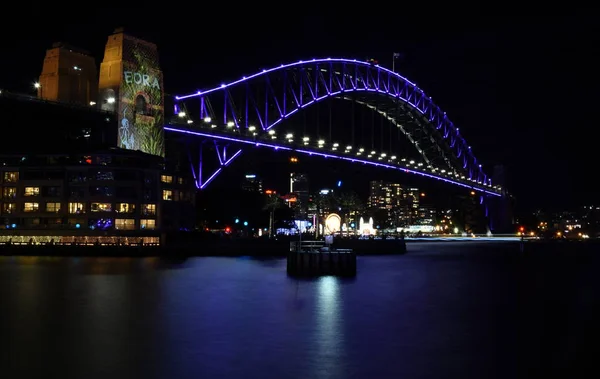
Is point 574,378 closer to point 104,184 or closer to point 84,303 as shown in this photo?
point 84,303

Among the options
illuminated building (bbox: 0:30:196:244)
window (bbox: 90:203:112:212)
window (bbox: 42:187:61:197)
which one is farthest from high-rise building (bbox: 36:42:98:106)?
window (bbox: 90:203:112:212)

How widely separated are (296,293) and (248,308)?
522 cm

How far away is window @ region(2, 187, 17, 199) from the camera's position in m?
62.6

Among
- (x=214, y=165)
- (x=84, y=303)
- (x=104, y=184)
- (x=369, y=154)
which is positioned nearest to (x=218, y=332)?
(x=84, y=303)

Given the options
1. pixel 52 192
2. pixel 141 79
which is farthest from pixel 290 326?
pixel 141 79

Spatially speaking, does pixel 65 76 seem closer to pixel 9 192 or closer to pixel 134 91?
pixel 134 91

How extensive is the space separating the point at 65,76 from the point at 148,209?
15991 millimetres

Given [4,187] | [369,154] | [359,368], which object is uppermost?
[369,154]

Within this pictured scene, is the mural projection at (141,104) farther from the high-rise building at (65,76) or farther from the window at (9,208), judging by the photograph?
the window at (9,208)

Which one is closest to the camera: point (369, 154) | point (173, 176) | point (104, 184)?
point (104, 184)

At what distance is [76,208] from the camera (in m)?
61.1

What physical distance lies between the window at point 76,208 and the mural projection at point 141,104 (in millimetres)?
6273

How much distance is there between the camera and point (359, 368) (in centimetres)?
1406

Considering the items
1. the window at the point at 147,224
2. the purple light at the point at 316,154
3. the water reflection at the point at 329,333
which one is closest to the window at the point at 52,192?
the window at the point at 147,224
